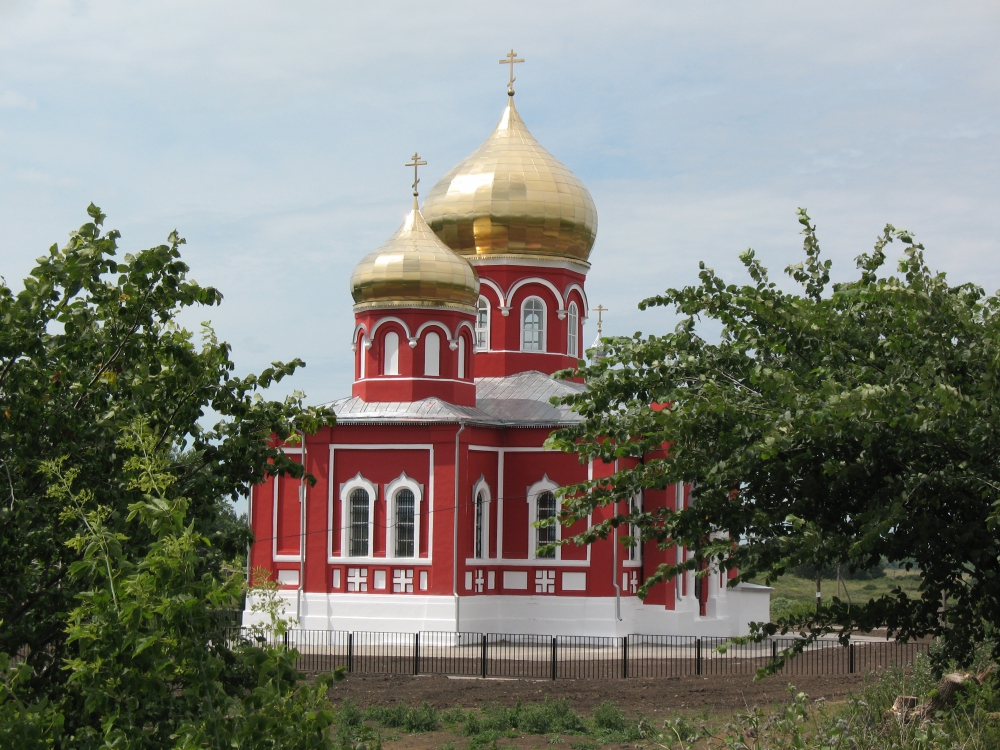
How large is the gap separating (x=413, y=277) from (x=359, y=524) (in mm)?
4814

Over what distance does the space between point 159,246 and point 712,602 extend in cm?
2157

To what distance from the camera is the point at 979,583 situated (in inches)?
309

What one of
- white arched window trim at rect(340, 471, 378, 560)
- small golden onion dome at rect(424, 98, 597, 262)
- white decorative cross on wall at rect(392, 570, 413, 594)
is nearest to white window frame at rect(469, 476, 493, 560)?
white decorative cross on wall at rect(392, 570, 413, 594)

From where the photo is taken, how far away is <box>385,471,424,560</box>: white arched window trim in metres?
24.1

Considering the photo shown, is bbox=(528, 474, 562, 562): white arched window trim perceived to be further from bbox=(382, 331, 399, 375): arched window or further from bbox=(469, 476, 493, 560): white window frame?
bbox=(382, 331, 399, 375): arched window

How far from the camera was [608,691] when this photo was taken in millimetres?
16391

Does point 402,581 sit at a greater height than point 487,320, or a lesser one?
lesser

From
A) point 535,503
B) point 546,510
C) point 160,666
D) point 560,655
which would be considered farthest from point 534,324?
point 160,666

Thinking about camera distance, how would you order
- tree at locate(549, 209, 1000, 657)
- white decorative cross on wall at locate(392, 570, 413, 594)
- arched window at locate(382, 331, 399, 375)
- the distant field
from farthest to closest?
1. the distant field
2. arched window at locate(382, 331, 399, 375)
3. white decorative cross on wall at locate(392, 570, 413, 594)
4. tree at locate(549, 209, 1000, 657)

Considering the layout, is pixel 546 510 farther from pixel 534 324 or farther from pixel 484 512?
pixel 534 324

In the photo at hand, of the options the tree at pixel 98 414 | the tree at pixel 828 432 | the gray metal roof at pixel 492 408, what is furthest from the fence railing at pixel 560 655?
the tree at pixel 98 414

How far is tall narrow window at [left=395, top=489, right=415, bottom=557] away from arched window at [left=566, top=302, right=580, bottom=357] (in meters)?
5.91

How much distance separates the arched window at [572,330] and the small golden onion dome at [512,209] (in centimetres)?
121

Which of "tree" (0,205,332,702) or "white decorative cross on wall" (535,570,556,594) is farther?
"white decorative cross on wall" (535,570,556,594)
